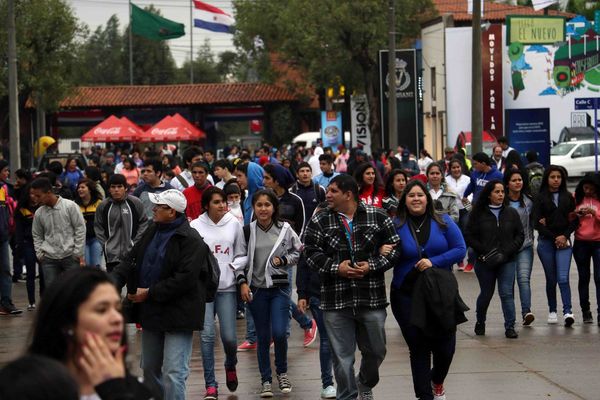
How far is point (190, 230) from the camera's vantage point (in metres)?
8.33

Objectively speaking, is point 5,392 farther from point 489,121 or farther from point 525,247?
point 489,121

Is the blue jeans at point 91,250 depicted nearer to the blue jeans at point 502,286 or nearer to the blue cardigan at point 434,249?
the blue jeans at point 502,286

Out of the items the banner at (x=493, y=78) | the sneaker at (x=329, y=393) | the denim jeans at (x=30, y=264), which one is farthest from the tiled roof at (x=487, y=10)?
the sneaker at (x=329, y=393)

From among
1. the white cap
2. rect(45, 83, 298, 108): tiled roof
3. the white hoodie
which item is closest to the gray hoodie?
the white hoodie

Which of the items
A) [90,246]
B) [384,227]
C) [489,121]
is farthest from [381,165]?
[489,121]

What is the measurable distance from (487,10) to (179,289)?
62378mm

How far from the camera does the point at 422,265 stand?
8688 mm

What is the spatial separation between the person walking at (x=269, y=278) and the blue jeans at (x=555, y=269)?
4.20 metres

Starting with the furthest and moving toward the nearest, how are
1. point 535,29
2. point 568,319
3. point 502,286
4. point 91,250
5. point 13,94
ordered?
point 535,29 < point 13,94 < point 91,250 < point 568,319 < point 502,286

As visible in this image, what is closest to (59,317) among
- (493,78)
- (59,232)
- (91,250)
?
(59,232)

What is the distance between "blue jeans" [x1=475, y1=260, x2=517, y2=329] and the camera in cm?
1275

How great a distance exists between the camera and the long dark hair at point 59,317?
3.93 m

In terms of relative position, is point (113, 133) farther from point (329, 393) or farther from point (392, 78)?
point (329, 393)

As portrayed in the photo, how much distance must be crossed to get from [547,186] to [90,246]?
5.49 meters
